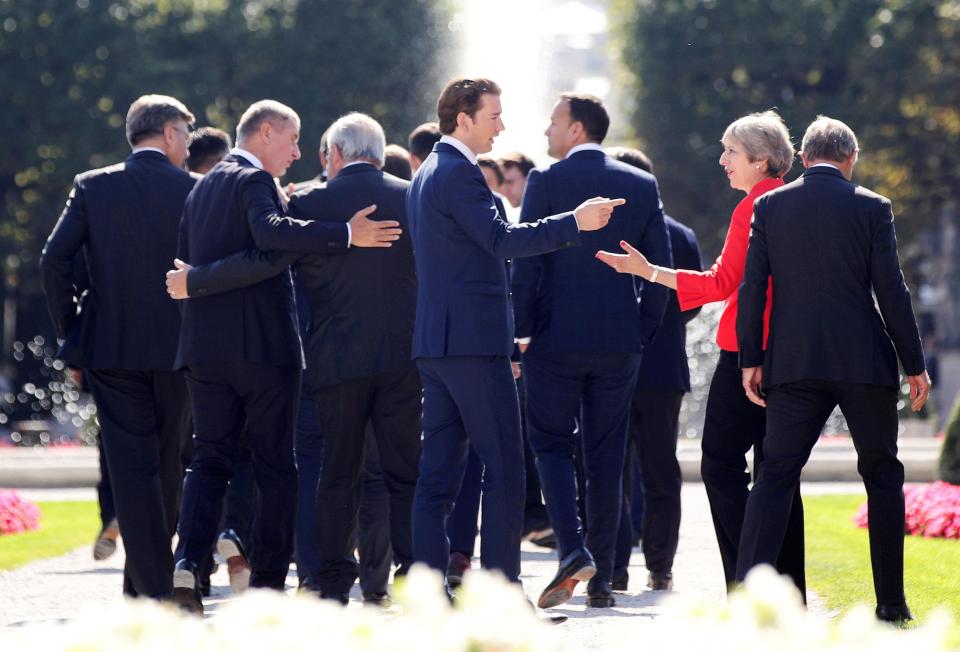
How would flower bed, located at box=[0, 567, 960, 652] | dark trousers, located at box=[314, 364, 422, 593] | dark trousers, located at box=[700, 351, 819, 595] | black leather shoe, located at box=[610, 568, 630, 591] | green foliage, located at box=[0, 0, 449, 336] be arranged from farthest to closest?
green foliage, located at box=[0, 0, 449, 336] → black leather shoe, located at box=[610, 568, 630, 591] → dark trousers, located at box=[314, 364, 422, 593] → dark trousers, located at box=[700, 351, 819, 595] → flower bed, located at box=[0, 567, 960, 652]

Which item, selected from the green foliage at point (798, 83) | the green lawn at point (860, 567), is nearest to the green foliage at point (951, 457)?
the green lawn at point (860, 567)

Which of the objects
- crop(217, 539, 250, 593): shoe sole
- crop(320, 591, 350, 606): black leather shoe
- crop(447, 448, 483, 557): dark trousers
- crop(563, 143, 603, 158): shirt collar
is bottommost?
crop(320, 591, 350, 606): black leather shoe

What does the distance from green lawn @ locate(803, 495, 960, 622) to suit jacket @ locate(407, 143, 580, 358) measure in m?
1.98

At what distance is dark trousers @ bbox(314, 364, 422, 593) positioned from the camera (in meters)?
7.29

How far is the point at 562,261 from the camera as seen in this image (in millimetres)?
7828

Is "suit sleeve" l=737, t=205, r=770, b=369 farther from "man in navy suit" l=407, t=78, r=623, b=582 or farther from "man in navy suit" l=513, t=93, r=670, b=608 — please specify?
"man in navy suit" l=513, t=93, r=670, b=608

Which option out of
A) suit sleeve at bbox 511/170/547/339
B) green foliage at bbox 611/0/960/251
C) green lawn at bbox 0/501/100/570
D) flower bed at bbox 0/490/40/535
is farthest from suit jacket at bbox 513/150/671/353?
green foliage at bbox 611/0/960/251

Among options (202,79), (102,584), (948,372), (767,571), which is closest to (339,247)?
(102,584)

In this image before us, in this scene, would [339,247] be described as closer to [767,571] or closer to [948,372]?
[767,571]

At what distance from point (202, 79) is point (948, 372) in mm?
23049

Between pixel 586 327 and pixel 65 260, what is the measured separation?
7.34 ft

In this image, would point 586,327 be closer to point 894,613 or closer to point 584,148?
point 584,148

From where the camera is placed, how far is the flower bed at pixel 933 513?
10.5m

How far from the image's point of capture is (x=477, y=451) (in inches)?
264
